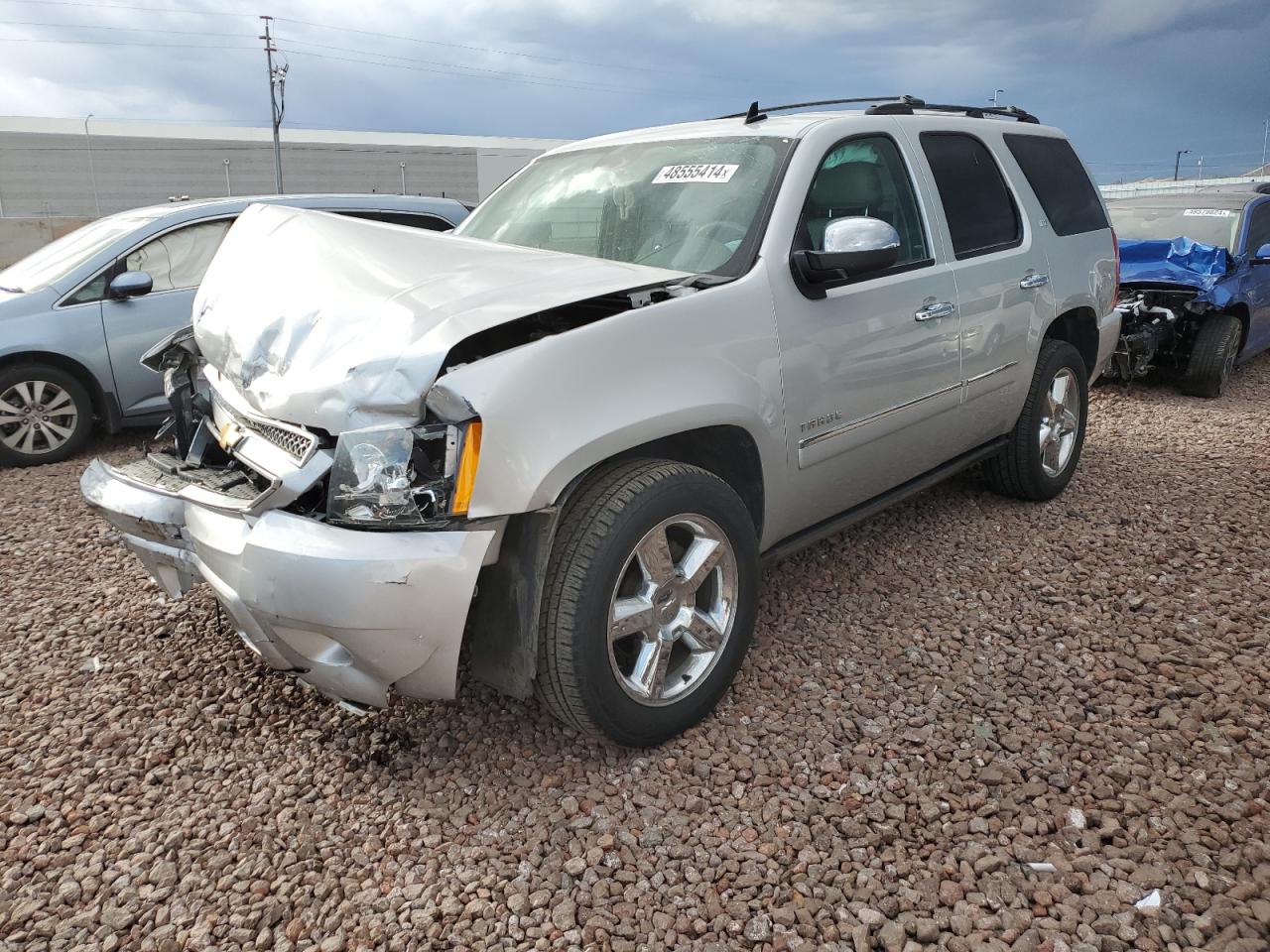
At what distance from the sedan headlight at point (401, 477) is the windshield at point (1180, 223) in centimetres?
773

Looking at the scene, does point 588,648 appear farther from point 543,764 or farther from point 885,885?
point 885,885

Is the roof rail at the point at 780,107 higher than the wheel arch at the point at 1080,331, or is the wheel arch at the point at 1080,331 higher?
the roof rail at the point at 780,107

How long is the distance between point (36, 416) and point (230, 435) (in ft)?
13.9

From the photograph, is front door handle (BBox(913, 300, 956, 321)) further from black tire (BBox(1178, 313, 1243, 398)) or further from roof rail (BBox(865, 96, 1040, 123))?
black tire (BBox(1178, 313, 1243, 398))

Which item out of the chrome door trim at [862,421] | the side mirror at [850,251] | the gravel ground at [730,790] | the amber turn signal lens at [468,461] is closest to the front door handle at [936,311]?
the chrome door trim at [862,421]

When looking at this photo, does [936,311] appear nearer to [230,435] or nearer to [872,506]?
[872,506]

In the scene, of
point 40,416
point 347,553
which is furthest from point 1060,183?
point 40,416

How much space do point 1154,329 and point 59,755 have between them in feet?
26.4

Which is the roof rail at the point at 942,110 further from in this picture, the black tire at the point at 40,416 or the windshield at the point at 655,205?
the black tire at the point at 40,416

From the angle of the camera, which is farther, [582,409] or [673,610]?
[673,610]

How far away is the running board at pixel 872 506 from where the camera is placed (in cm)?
334

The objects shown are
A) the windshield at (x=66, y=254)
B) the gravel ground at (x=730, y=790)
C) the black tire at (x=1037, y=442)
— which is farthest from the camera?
the windshield at (x=66, y=254)

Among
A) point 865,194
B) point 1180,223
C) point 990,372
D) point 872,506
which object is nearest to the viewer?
point 865,194

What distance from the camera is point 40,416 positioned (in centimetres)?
623
